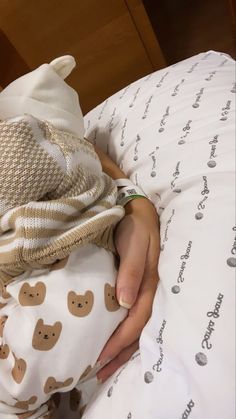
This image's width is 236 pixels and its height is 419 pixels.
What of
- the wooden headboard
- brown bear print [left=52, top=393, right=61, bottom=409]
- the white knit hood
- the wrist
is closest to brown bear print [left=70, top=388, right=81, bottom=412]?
brown bear print [left=52, top=393, right=61, bottom=409]

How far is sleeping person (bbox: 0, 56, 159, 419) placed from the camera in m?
0.51

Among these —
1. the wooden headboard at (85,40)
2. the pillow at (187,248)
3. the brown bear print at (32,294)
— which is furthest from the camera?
the wooden headboard at (85,40)

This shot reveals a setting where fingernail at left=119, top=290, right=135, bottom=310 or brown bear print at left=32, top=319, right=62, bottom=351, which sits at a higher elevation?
brown bear print at left=32, top=319, right=62, bottom=351

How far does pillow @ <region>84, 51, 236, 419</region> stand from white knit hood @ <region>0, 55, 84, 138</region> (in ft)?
0.32

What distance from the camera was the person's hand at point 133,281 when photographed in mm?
543

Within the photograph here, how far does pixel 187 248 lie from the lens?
0.51 meters

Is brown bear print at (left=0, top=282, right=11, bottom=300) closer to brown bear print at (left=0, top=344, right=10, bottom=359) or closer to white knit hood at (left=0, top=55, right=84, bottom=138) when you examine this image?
brown bear print at (left=0, top=344, right=10, bottom=359)

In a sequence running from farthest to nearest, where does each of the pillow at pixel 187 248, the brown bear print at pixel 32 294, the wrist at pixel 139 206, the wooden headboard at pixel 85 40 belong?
the wooden headboard at pixel 85 40 < the wrist at pixel 139 206 < the brown bear print at pixel 32 294 < the pillow at pixel 187 248

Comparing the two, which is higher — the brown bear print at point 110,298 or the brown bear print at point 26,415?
the brown bear print at point 110,298

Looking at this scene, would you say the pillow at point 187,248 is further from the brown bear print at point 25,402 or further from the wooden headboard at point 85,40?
the wooden headboard at point 85,40

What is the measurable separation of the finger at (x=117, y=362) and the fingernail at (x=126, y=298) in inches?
2.0

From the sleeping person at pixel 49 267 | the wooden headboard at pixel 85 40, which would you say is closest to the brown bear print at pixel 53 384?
the sleeping person at pixel 49 267

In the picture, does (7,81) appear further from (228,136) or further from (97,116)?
(228,136)

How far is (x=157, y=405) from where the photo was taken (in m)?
0.44
